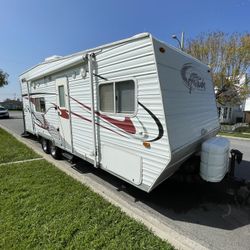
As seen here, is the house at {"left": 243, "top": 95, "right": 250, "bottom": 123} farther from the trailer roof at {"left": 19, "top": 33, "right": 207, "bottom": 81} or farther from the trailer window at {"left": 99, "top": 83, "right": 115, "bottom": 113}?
the trailer window at {"left": 99, "top": 83, "right": 115, "bottom": 113}

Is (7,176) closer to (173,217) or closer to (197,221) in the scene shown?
(173,217)

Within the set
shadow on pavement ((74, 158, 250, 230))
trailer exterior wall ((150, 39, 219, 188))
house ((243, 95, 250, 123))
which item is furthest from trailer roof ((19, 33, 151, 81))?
house ((243, 95, 250, 123))

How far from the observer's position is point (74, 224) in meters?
3.24

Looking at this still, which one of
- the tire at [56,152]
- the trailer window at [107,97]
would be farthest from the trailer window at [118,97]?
the tire at [56,152]

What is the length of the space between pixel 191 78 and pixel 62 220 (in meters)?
3.64

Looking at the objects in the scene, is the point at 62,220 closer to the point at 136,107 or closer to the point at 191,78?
the point at 136,107

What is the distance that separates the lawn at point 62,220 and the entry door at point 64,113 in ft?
4.22

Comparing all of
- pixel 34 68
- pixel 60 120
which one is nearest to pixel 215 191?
pixel 60 120

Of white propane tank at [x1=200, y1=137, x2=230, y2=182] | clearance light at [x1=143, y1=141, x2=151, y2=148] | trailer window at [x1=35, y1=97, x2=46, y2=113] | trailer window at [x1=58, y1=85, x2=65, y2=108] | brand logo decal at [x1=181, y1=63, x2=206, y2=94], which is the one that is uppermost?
brand logo decal at [x1=181, y1=63, x2=206, y2=94]

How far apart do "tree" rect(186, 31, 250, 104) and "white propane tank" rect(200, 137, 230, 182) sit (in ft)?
46.2

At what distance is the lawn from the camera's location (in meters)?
2.86

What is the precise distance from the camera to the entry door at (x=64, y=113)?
5500 mm

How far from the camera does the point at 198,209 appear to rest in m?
3.86

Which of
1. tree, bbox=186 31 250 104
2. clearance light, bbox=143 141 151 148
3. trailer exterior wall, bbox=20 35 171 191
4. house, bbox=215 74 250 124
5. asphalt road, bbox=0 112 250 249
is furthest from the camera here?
house, bbox=215 74 250 124
